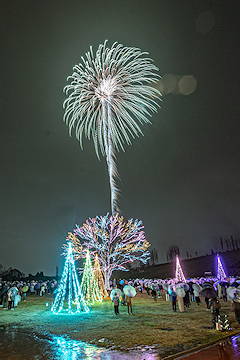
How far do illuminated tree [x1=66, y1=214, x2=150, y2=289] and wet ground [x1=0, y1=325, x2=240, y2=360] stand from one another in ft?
62.1

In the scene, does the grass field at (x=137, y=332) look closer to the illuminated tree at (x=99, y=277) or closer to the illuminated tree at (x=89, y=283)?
the illuminated tree at (x=89, y=283)

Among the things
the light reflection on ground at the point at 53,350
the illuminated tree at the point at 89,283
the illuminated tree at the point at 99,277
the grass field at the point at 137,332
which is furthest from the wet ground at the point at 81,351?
the illuminated tree at the point at 99,277

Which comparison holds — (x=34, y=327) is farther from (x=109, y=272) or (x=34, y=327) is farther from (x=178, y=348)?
(x=109, y=272)

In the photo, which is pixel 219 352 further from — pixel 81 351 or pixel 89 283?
pixel 89 283

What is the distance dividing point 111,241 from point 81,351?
2082 cm

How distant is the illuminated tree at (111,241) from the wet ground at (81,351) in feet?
62.1

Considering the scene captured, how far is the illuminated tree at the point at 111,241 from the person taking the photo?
27.5 m

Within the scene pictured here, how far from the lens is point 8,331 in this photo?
10.3 meters

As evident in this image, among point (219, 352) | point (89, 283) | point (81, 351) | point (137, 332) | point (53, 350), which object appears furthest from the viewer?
point (89, 283)

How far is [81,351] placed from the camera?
7.09 m

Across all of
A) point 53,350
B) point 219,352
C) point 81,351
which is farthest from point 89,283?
point 219,352

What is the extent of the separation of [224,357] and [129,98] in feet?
61.3

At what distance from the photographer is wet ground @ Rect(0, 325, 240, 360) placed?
20.9 ft

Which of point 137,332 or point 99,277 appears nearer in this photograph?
point 137,332
